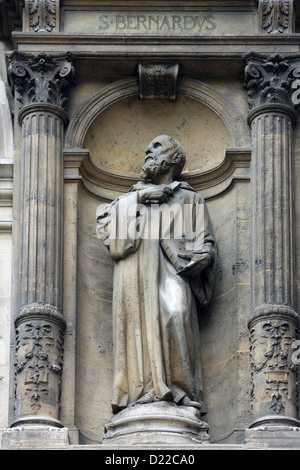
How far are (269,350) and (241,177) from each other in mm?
2056

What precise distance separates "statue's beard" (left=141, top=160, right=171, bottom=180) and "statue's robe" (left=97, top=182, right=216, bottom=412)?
0.16 meters

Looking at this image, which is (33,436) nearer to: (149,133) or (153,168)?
(153,168)

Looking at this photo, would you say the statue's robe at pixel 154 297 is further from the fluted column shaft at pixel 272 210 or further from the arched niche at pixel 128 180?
the fluted column shaft at pixel 272 210

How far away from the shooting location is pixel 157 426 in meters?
20.1

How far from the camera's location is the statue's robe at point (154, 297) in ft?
67.1

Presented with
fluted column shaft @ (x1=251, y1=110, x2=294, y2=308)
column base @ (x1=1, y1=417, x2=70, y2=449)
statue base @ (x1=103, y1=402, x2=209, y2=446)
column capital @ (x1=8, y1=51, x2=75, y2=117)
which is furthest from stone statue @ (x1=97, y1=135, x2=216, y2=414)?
column capital @ (x1=8, y1=51, x2=75, y2=117)

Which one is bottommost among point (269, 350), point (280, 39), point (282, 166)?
point (269, 350)

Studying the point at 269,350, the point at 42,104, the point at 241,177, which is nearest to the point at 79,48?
the point at 42,104

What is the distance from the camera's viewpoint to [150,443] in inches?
779

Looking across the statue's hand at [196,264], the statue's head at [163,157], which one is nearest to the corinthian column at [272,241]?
the statue's hand at [196,264]

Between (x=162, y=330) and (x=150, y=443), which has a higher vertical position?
(x=162, y=330)

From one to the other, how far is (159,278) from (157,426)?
1.54 metres

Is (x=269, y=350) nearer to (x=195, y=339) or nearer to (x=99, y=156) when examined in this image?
(x=195, y=339)
